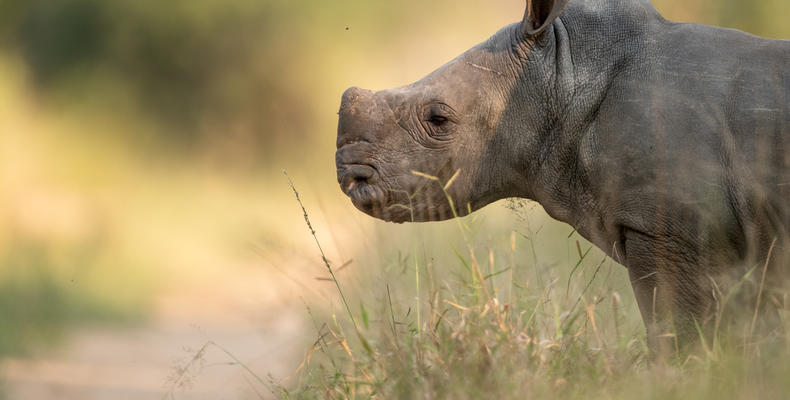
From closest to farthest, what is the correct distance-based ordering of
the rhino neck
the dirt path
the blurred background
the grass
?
the grass → the rhino neck → the dirt path → the blurred background

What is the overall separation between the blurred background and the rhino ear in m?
5.48

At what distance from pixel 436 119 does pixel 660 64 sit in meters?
0.91

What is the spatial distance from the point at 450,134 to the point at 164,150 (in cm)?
1090

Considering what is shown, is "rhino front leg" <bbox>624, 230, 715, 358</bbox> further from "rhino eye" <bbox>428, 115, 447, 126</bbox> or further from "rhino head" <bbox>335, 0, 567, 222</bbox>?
"rhino eye" <bbox>428, 115, 447, 126</bbox>

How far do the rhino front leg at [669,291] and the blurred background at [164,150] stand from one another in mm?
5737

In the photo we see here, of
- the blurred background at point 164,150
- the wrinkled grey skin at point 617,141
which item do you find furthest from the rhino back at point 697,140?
the blurred background at point 164,150

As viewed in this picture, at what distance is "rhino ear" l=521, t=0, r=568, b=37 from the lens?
369cm

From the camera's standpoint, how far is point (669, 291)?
3445mm

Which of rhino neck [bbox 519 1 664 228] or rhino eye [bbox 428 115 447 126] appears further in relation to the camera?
rhino eye [bbox 428 115 447 126]

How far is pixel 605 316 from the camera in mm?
3871

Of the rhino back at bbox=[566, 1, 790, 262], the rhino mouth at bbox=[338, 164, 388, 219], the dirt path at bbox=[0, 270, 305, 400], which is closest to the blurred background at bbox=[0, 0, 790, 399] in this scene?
the dirt path at bbox=[0, 270, 305, 400]

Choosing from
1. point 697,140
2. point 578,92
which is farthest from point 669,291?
point 578,92

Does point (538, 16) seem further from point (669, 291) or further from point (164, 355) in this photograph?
point (164, 355)

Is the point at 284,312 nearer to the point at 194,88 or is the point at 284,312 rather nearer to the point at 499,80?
the point at 499,80
